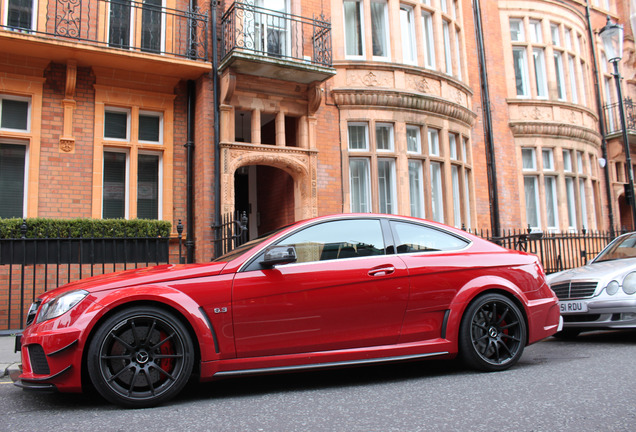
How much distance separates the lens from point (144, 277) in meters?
4.17

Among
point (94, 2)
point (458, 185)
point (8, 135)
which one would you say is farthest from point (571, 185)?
point (8, 135)

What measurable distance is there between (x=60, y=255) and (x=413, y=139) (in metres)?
8.54

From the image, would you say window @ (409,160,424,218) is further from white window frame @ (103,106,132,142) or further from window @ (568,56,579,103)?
window @ (568,56,579,103)

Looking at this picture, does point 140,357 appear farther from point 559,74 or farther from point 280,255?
point 559,74

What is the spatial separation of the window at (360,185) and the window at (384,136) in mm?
598

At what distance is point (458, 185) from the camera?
1402cm

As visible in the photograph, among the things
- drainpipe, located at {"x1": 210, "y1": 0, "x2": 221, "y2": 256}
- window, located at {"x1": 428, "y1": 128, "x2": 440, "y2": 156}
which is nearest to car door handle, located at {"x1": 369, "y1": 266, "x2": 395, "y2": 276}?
drainpipe, located at {"x1": 210, "y1": 0, "x2": 221, "y2": 256}

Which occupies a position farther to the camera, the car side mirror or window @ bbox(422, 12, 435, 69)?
window @ bbox(422, 12, 435, 69)

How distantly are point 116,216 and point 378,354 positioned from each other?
745 cm

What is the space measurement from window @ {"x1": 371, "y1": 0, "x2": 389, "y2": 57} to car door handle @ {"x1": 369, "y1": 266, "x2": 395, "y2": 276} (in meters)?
9.31

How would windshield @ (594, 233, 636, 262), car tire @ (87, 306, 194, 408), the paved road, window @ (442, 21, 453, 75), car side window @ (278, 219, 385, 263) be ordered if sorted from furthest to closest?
window @ (442, 21, 453, 75), windshield @ (594, 233, 636, 262), car side window @ (278, 219, 385, 263), car tire @ (87, 306, 194, 408), the paved road

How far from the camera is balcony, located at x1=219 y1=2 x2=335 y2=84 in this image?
409 inches

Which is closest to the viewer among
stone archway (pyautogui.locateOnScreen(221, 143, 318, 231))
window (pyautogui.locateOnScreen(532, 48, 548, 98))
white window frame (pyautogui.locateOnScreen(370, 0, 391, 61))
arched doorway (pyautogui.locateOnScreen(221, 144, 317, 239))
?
stone archway (pyautogui.locateOnScreen(221, 143, 318, 231))

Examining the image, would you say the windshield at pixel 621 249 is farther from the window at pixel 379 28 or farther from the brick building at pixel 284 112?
the window at pixel 379 28
